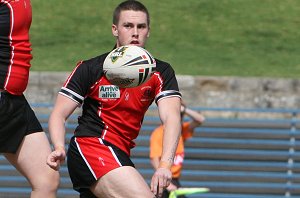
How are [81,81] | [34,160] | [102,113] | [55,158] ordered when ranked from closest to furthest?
[55,158]
[81,81]
[102,113]
[34,160]

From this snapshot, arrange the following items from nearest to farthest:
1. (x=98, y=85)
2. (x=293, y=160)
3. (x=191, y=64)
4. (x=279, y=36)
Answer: (x=98, y=85)
(x=293, y=160)
(x=191, y=64)
(x=279, y=36)

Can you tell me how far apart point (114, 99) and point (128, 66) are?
352 millimetres

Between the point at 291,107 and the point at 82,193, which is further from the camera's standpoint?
the point at 291,107

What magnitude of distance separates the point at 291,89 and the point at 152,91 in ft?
21.9

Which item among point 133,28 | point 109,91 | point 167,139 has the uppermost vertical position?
point 133,28

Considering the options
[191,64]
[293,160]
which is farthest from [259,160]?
[191,64]

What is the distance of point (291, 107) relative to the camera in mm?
12688

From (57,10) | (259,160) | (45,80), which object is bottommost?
(259,160)

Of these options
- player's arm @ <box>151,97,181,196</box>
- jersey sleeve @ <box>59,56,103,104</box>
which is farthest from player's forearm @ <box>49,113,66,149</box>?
player's arm @ <box>151,97,181,196</box>

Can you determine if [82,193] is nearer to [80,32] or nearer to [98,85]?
[98,85]

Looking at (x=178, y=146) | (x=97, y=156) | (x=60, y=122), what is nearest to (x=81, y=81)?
(x=60, y=122)

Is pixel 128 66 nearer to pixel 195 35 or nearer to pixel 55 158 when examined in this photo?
pixel 55 158

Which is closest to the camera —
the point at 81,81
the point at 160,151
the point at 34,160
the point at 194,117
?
the point at 81,81

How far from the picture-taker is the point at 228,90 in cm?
1274
